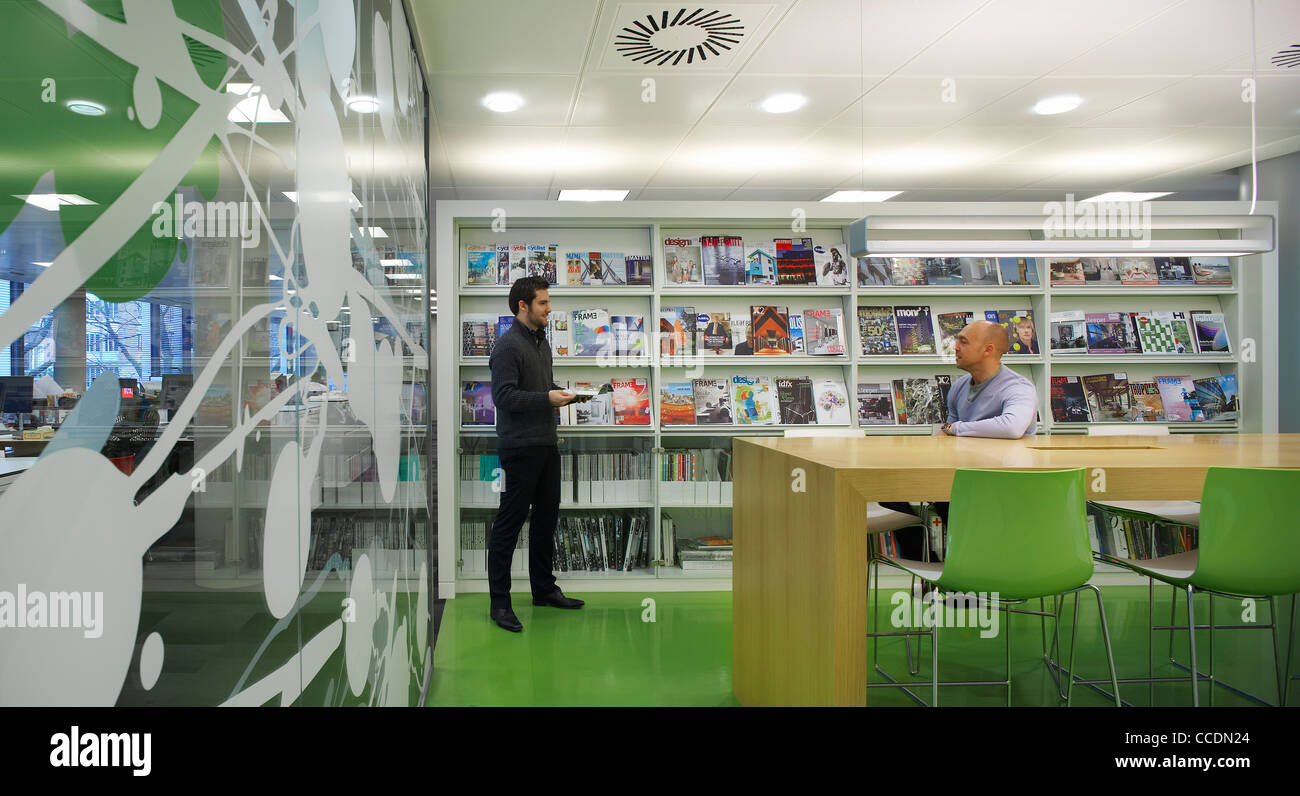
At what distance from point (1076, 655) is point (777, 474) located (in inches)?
81.9

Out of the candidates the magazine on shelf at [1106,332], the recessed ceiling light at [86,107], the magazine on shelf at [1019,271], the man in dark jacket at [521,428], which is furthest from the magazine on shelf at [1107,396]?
the recessed ceiling light at [86,107]

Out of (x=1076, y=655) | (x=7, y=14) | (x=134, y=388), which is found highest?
(x=7, y=14)

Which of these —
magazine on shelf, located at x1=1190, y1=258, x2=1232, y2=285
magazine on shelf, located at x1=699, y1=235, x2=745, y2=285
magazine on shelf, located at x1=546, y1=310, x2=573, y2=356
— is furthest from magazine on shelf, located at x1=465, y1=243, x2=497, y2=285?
magazine on shelf, located at x1=1190, y1=258, x2=1232, y2=285

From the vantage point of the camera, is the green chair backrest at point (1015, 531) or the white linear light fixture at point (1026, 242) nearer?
the green chair backrest at point (1015, 531)

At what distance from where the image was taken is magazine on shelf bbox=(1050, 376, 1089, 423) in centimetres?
511

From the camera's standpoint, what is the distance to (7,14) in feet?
1.78

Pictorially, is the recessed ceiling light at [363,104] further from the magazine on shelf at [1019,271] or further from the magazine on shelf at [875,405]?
the magazine on shelf at [1019,271]

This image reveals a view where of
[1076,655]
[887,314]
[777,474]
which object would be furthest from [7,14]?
[887,314]

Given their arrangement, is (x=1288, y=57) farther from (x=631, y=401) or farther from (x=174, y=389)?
(x=174, y=389)

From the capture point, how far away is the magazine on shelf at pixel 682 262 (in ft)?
16.3

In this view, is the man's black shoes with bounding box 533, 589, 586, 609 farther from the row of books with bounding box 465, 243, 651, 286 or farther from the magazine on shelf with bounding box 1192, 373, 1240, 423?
the magazine on shelf with bounding box 1192, 373, 1240, 423

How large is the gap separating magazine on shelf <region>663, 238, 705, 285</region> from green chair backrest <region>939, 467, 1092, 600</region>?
3096 mm

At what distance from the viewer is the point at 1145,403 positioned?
17.1 ft
